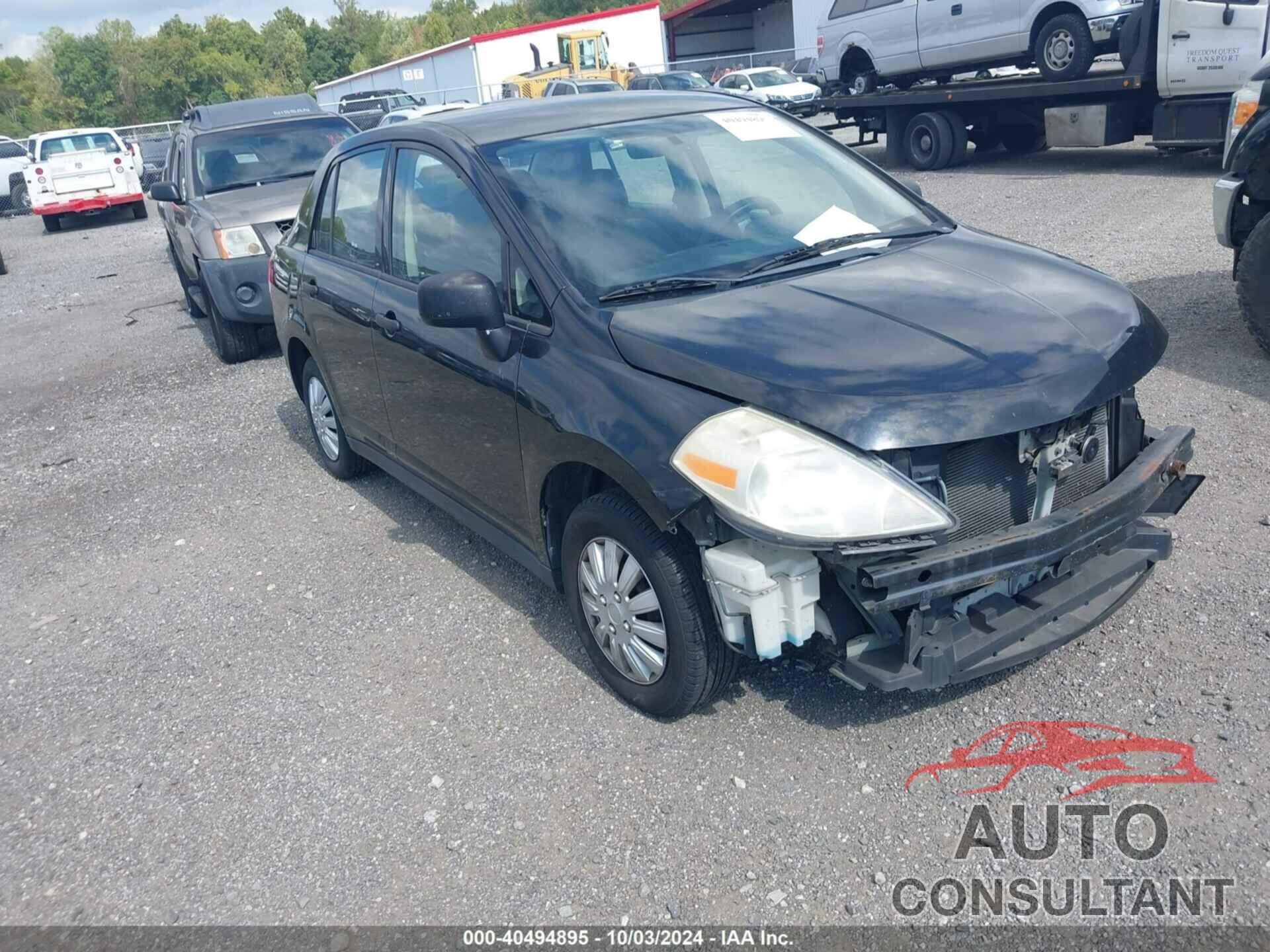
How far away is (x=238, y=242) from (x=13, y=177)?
2157 centimetres

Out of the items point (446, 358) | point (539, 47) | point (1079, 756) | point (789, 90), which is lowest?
point (1079, 756)

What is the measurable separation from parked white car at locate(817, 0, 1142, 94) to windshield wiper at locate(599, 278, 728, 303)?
434 inches

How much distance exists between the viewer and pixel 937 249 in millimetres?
→ 3809

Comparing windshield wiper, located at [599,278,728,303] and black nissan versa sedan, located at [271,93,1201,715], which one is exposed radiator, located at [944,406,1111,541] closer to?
black nissan versa sedan, located at [271,93,1201,715]

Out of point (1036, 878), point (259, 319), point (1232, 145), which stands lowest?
point (1036, 878)

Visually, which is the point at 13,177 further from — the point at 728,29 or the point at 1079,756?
the point at 728,29

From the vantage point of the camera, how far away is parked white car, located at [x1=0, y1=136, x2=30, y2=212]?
85.0 ft

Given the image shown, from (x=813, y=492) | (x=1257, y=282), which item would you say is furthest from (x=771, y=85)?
(x=813, y=492)

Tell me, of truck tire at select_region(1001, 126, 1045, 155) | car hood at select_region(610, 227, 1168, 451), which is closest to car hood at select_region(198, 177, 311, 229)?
car hood at select_region(610, 227, 1168, 451)

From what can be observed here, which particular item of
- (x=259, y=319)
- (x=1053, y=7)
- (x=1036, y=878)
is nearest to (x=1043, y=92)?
(x=1053, y=7)

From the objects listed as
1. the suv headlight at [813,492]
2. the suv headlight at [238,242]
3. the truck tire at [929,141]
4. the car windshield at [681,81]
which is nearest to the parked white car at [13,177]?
the car windshield at [681,81]

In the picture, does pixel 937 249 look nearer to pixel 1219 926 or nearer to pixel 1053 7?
pixel 1219 926

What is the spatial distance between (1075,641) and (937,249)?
144cm

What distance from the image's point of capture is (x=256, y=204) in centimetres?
892
